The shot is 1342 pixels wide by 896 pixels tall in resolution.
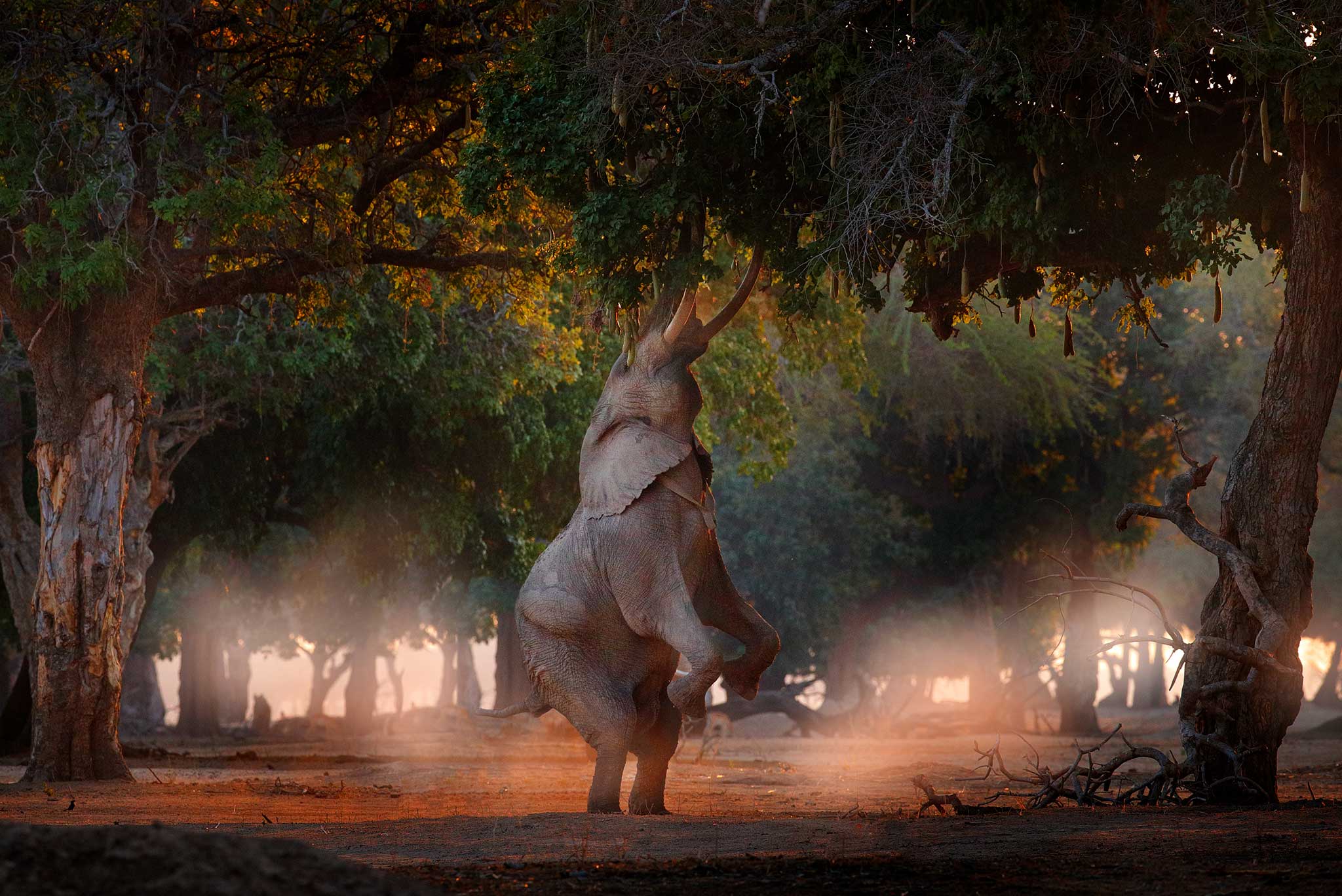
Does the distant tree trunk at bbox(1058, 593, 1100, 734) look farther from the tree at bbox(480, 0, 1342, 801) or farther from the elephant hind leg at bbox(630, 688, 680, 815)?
the elephant hind leg at bbox(630, 688, 680, 815)

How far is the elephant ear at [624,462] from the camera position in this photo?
29.3 ft

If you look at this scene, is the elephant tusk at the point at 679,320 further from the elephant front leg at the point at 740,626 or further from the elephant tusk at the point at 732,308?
the elephant front leg at the point at 740,626

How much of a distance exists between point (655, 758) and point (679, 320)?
273 centimetres

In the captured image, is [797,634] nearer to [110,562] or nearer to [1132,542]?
[1132,542]

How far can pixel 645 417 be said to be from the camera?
921 centimetres

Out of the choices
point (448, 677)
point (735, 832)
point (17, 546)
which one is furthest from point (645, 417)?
point (448, 677)

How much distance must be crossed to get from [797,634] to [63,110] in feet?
86.1

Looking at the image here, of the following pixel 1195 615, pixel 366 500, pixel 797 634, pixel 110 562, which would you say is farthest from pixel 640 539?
pixel 1195 615

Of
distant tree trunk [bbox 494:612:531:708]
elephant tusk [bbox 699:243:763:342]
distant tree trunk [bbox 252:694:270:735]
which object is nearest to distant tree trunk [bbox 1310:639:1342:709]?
distant tree trunk [bbox 494:612:531:708]

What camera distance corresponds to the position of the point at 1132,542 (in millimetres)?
30234

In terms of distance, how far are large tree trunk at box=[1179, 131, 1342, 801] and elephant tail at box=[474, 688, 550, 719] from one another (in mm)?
4042

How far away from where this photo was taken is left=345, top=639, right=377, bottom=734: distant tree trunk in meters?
41.9

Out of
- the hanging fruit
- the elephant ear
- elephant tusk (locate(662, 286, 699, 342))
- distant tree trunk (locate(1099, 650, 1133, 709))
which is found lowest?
distant tree trunk (locate(1099, 650, 1133, 709))

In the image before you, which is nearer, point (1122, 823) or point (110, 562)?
point (1122, 823)
